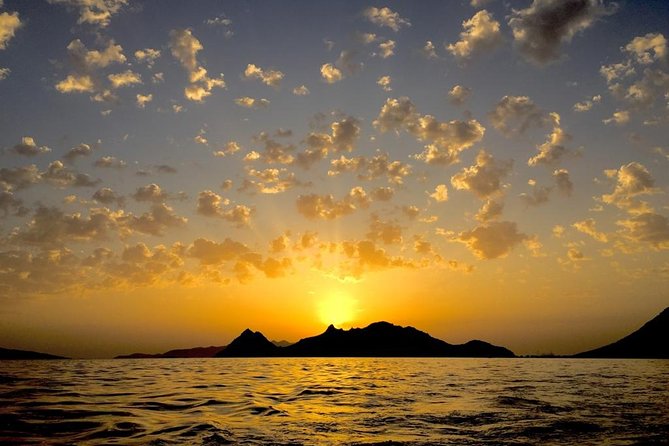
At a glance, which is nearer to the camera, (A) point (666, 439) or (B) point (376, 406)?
(A) point (666, 439)

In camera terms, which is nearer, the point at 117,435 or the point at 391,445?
the point at 391,445

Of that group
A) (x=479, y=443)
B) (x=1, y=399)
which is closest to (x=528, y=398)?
(x=479, y=443)

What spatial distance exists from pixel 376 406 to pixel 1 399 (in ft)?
65.3

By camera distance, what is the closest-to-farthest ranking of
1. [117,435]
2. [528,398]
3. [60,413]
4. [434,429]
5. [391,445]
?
1. [391,445]
2. [117,435]
3. [434,429]
4. [60,413]
5. [528,398]

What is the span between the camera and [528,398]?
27406mm

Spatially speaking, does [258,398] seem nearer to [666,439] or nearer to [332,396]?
[332,396]

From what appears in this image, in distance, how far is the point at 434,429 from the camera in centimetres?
1617

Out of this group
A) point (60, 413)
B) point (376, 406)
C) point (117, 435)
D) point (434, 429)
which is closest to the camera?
point (117, 435)

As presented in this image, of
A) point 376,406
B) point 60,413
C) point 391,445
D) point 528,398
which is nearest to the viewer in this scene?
point 391,445

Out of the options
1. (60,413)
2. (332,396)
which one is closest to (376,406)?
(332,396)

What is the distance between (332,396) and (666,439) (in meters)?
18.8

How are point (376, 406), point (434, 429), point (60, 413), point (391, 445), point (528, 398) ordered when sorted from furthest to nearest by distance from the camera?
point (528, 398) < point (376, 406) < point (60, 413) < point (434, 429) < point (391, 445)

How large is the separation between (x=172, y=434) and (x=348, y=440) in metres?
6.00

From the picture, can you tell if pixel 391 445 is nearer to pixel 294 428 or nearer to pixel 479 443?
pixel 479 443
